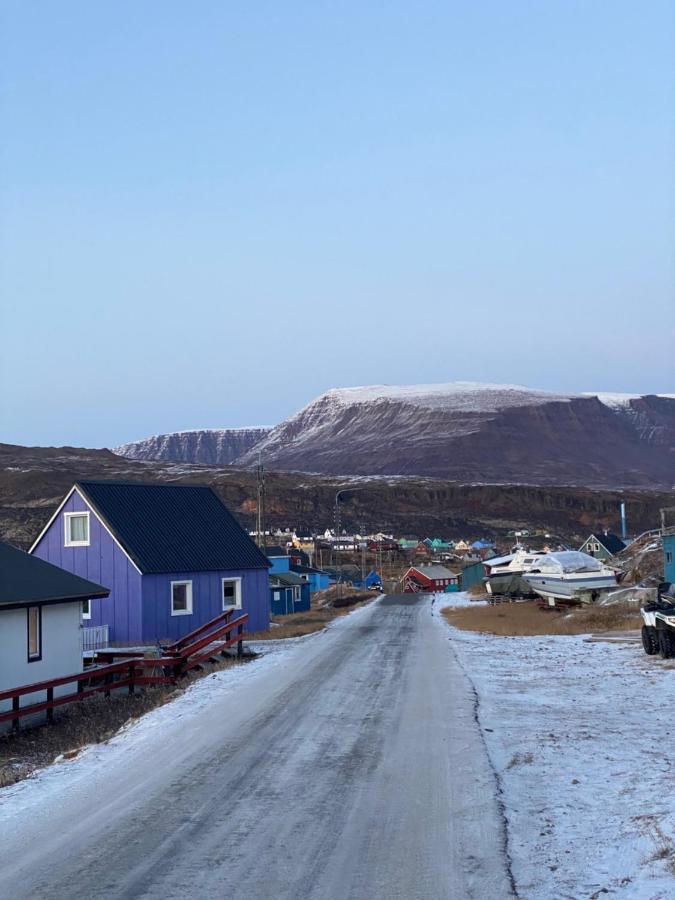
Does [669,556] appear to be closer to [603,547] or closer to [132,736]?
[132,736]

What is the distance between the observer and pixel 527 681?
68.8 ft

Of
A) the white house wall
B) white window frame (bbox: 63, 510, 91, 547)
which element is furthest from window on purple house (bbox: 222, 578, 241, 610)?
the white house wall

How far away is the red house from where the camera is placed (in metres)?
107

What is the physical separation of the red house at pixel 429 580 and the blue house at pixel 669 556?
2069 inches

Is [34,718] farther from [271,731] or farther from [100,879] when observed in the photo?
[100,879]

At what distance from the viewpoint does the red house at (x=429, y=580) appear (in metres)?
107

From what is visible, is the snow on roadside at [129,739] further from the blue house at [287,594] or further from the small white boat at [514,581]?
the blue house at [287,594]

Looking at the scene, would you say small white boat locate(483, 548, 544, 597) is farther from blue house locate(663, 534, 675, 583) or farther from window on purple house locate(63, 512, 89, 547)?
window on purple house locate(63, 512, 89, 547)

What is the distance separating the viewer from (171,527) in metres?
40.3

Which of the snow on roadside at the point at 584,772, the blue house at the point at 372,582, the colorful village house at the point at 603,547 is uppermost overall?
the colorful village house at the point at 603,547

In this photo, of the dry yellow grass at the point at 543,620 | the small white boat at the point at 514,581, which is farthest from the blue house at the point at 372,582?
the dry yellow grass at the point at 543,620

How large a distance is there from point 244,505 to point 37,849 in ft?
609

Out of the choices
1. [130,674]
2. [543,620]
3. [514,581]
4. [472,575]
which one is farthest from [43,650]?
[472,575]

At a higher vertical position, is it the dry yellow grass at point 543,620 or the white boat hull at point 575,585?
the white boat hull at point 575,585
